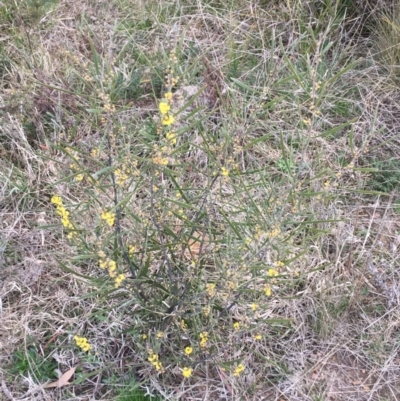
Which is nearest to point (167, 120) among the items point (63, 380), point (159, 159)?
point (159, 159)

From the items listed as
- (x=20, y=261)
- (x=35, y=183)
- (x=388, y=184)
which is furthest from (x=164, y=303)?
(x=388, y=184)

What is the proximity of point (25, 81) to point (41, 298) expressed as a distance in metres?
1.10

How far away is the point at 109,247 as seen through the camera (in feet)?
5.45

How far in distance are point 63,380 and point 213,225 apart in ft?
2.44

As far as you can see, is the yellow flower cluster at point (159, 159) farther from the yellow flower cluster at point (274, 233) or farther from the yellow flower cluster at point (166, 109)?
the yellow flower cluster at point (274, 233)

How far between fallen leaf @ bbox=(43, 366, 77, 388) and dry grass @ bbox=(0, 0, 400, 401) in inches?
1.0

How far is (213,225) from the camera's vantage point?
183 cm

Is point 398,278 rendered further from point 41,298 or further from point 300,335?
point 41,298

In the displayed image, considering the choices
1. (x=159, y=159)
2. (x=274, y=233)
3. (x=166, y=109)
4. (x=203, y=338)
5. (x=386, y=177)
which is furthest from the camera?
(x=386, y=177)

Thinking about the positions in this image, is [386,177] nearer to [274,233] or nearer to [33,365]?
[274,233]

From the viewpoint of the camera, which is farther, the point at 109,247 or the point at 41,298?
the point at 41,298

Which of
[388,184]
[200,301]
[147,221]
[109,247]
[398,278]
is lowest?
[398,278]

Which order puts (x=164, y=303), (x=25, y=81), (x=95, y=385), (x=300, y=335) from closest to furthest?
(x=164, y=303) < (x=95, y=385) < (x=300, y=335) < (x=25, y=81)

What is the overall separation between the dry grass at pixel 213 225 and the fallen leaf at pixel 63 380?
2cm
